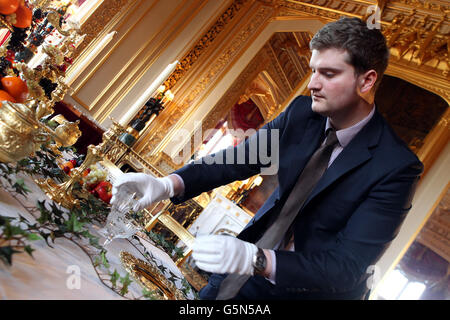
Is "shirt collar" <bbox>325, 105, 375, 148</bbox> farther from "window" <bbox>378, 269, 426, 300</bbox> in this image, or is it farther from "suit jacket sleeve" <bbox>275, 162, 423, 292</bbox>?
"window" <bbox>378, 269, 426, 300</bbox>

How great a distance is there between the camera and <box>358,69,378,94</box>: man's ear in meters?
1.06

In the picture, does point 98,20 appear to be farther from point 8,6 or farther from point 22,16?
point 8,6

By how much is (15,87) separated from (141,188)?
1140 millimetres

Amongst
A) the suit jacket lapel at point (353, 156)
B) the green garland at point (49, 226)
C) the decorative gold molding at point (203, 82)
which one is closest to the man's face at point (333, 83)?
the suit jacket lapel at point (353, 156)

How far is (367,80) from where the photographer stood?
3.53 feet

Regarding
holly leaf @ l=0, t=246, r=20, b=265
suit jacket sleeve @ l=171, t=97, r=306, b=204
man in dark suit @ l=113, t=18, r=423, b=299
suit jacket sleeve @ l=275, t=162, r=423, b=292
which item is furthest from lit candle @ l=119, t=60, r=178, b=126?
holly leaf @ l=0, t=246, r=20, b=265

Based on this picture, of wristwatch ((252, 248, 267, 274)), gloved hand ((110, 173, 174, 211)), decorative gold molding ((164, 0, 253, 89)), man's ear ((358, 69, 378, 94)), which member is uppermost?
decorative gold molding ((164, 0, 253, 89))

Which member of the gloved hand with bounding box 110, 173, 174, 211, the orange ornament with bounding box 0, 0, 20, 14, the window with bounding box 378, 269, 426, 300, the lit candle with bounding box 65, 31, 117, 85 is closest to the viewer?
the gloved hand with bounding box 110, 173, 174, 211

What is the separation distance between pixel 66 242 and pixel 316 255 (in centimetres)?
66

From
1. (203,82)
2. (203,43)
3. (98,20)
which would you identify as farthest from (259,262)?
(203,43)

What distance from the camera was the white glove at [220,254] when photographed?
2.45ft

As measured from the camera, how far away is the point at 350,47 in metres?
1.02

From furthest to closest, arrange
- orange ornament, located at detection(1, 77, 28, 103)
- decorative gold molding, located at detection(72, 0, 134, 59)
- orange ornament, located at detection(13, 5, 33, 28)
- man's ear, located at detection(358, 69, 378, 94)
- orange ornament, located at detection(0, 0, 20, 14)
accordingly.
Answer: decorative gold molding, located at detection(72, 0, 134, 59), orange ornament, located at detection(13, 5, 33, 28), orange ornament, located at detection(0, 0, 20, 14), orange ornament, located at detection(1, 77, 28, 103), man's ear, located at detection(358, 69, 378, 94)

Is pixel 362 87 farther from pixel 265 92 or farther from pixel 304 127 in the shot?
pixel 265 92
